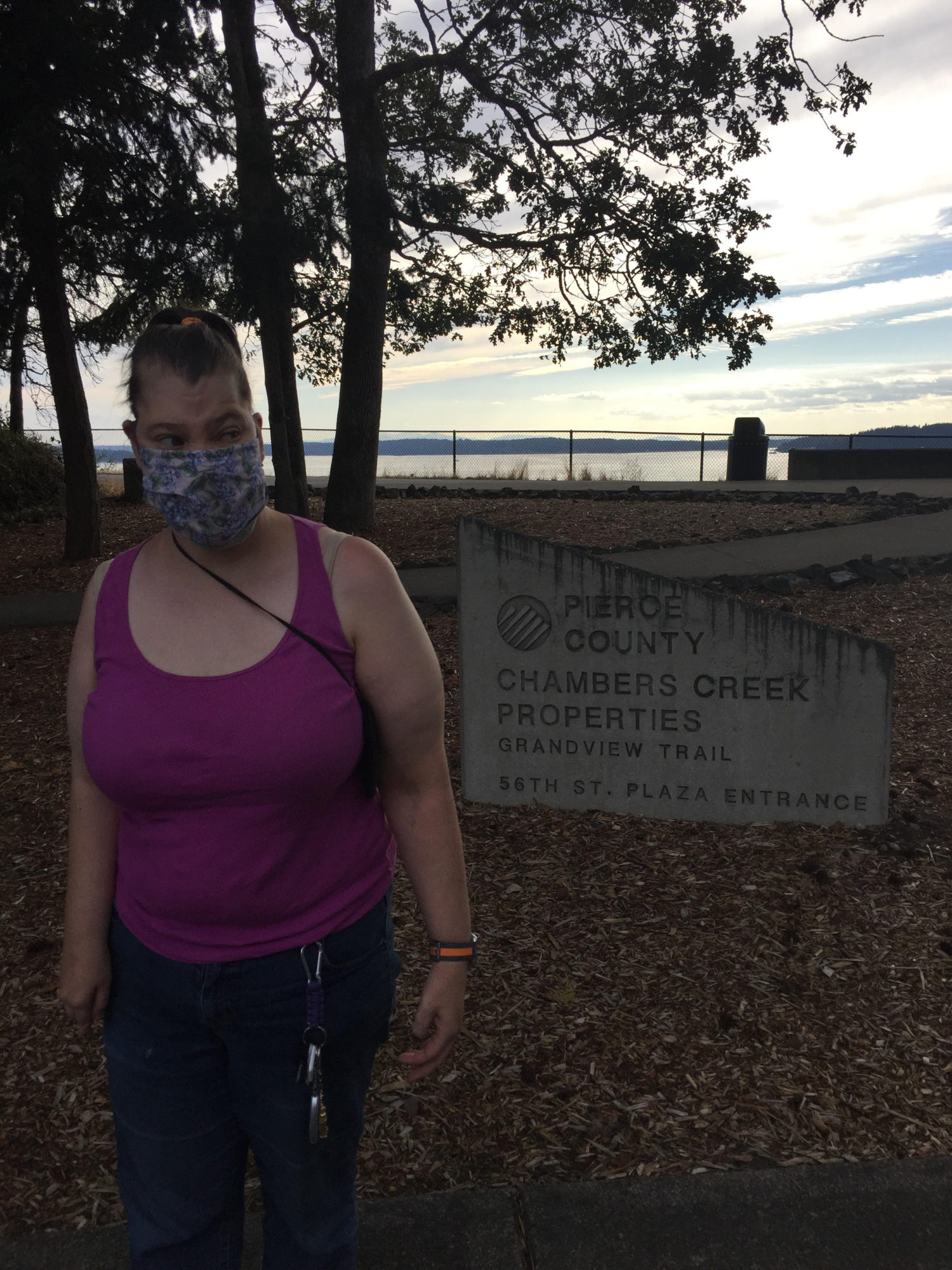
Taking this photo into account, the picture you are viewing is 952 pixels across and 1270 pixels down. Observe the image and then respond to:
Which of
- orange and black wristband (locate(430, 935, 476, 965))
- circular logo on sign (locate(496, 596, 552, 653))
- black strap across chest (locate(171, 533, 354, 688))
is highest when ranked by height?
black strap across chest (locate(171, 533, 354, 688))

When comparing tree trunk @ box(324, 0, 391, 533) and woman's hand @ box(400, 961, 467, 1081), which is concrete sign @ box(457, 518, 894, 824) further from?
tree trunk @ box(324, 0, 391, 533)

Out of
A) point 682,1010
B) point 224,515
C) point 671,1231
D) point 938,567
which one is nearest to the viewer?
point 224,515

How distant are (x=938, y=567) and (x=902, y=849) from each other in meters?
6.09

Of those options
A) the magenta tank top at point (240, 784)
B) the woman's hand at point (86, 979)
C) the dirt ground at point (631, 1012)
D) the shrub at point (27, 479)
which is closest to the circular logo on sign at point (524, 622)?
the dirt ground at point (631, 1012)

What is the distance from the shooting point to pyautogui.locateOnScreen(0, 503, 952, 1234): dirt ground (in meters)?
2.71

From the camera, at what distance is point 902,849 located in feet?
14.0

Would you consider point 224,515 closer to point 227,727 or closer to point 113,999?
point 227,727

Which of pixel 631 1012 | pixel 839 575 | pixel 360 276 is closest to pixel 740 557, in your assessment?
pixel 839 575

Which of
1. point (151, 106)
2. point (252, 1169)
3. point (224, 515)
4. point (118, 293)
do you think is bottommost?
point (252, 1169)

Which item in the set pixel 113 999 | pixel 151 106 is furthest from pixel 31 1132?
pixel 151 106

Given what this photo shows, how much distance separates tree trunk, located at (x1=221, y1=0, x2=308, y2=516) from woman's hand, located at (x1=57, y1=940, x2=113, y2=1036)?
9.05 metres

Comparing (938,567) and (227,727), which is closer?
(227,727)

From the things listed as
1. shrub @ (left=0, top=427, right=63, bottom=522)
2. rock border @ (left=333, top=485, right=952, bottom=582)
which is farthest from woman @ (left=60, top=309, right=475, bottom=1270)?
shrub @ (left=0, top=427, right=63, bottom=522)

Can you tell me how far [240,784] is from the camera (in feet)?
5.36
